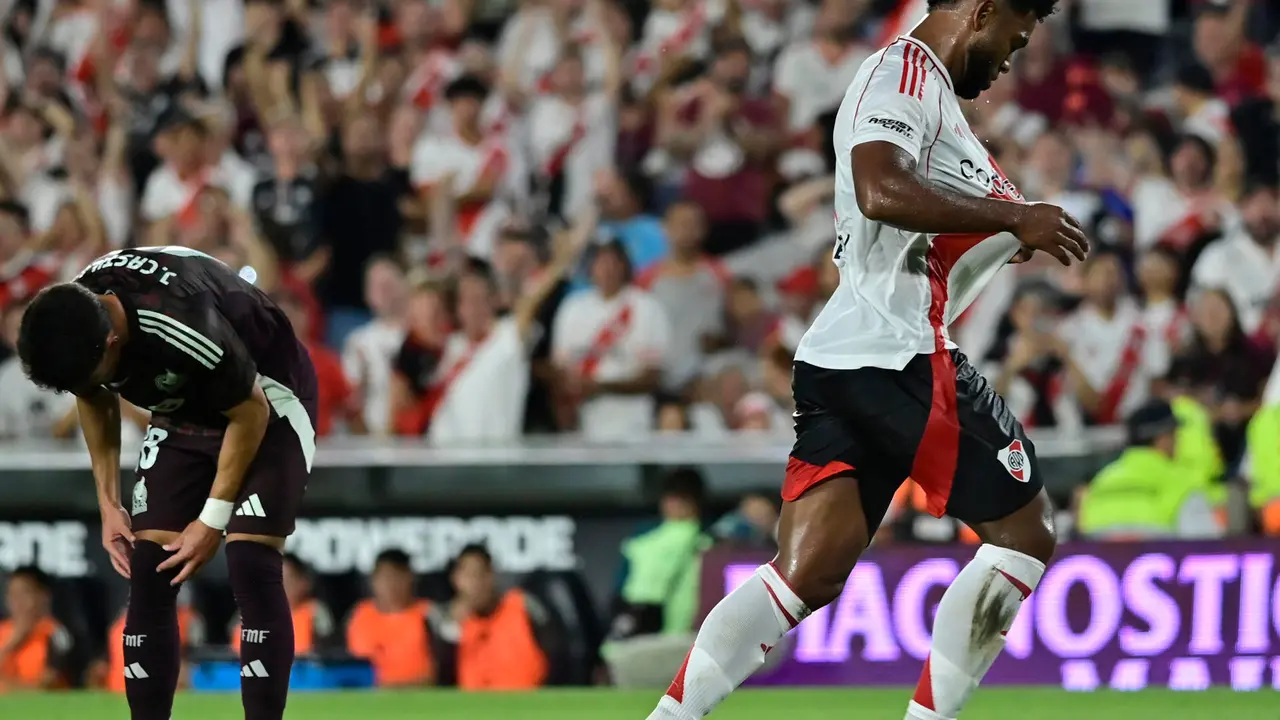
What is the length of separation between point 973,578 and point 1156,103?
938cm

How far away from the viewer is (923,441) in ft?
15.9

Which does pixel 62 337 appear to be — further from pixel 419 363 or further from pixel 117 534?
pixel 419 363

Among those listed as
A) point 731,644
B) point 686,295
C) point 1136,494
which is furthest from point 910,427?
point 686,295

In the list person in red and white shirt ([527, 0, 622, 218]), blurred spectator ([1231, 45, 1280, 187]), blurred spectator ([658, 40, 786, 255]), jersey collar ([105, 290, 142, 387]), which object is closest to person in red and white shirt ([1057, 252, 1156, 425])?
blurred spectator ([1231, 45, 1280, 187])

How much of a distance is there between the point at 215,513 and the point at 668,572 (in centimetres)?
524

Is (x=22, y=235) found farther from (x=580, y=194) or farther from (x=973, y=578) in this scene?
(x=973, y=578)

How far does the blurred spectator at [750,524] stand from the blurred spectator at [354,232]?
12.5 ft

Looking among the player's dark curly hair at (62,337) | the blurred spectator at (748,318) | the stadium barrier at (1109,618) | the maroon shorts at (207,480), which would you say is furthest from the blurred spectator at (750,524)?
the player's dark curly hair at (62,337)

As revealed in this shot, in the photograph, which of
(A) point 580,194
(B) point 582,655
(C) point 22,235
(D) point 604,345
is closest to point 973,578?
(B) point 582,655

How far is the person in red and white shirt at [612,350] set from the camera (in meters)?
11.7

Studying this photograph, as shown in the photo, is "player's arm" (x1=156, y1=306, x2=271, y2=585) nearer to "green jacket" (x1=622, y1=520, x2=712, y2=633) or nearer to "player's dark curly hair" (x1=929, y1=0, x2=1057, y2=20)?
"player's dark curly hair" (x1=929, y1=0, x2=1057, y2=20)

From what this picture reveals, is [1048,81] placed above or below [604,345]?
above

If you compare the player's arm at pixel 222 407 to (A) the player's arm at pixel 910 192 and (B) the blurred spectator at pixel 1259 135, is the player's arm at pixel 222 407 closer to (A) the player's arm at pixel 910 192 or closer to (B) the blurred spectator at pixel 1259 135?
(A) the player's arm at pixel 910 192

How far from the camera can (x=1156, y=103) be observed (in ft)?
44.3
